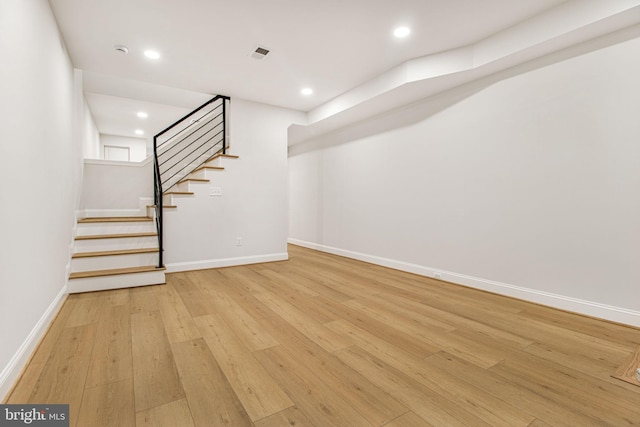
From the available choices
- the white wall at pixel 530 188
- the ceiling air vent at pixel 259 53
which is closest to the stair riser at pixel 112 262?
the ceiling air vent at pixel 259 53

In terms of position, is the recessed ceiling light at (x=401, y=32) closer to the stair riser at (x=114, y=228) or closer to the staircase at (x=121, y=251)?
the staircase at (x=121, y=251)

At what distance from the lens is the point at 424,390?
1523 mm

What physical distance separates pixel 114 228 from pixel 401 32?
4.15 meters

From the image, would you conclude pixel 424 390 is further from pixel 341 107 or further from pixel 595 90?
pixel 341 107

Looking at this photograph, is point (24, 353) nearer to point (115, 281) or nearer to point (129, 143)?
point (115, 281)

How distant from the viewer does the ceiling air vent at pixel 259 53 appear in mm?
3131

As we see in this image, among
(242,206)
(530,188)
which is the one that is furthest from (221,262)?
(530,188)

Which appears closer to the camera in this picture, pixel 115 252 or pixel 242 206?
pixel 115 252

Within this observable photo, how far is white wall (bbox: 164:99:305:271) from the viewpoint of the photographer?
165 inches

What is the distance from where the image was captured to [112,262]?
342 cm

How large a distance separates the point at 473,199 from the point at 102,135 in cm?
930

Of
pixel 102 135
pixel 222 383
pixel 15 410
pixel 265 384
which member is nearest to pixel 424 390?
pixel 265 384

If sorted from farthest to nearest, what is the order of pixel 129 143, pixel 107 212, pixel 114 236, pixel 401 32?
1. pixel 129 143
2. pixel 107 212
3. pixel 114 236
4. pixel 401 32

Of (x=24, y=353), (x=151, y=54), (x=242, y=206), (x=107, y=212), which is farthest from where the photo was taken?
(x=107, y=212)
